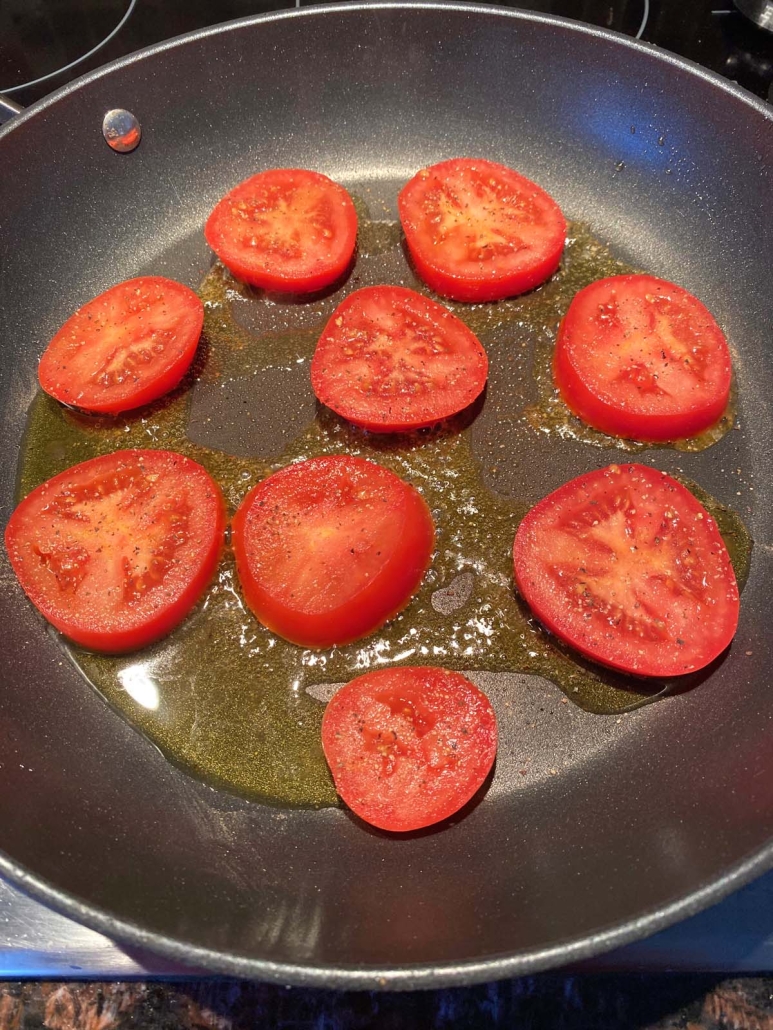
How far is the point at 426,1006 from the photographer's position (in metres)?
1.20

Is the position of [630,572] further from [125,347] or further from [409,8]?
[409,8]

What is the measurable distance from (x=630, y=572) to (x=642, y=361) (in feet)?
1.72

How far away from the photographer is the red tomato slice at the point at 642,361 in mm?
1590

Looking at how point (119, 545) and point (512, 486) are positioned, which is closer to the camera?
point (119, 545)

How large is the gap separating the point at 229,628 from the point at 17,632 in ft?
1.45

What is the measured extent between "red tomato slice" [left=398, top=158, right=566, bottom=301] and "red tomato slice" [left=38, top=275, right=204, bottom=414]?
0.59m

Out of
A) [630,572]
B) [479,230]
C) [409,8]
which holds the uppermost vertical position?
[409,8]

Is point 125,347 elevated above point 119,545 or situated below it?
above

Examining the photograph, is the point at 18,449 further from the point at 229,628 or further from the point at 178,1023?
the point at 178,1023

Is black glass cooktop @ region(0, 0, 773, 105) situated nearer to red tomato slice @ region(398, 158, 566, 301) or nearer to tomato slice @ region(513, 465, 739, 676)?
red tomato slice @ region(398, 158, 566, 301)

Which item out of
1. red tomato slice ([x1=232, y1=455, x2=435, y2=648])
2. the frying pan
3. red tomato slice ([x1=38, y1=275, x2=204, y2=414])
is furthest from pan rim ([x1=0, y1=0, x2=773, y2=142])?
red tomato slice ([x1=232, y1=455, x2=435, y2=648])

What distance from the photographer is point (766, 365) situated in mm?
1738

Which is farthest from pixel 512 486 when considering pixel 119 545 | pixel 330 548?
pixel 119 545

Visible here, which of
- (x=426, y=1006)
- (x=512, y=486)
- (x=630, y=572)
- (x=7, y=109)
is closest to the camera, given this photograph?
(x=426, y=1006)
